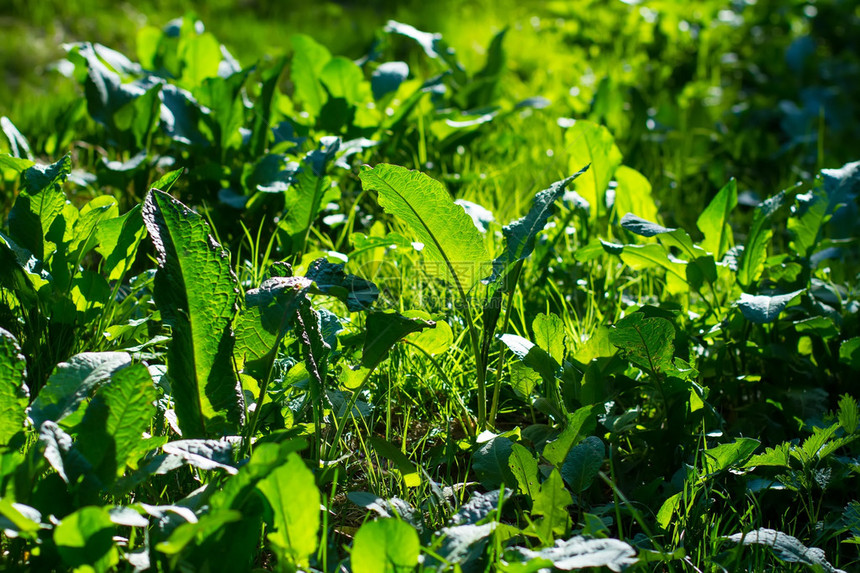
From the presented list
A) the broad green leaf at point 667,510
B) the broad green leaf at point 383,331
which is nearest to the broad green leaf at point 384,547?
the broad green leaf at point 383,331

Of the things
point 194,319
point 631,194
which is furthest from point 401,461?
point 631,194

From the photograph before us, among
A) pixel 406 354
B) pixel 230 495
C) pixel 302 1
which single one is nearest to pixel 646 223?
pixel 406 354

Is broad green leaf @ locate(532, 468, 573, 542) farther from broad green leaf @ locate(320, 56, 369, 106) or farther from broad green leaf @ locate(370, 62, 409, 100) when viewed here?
broad green leaf @ locate(370, 62, 409, 100)

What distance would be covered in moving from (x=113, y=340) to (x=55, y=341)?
0.11 metres

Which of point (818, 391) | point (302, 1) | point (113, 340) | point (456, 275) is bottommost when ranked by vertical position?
point (818, 391)

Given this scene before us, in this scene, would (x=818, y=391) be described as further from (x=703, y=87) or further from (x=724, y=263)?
(x=703, y=87)

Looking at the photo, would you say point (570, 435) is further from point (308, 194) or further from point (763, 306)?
point (308, 194)

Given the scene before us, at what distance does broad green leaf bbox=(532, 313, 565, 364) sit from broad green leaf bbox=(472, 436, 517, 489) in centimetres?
22

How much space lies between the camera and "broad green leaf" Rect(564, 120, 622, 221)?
199cm

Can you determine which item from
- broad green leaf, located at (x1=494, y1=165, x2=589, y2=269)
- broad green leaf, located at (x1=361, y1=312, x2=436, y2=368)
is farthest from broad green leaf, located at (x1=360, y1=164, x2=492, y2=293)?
broad green leaf, located at (x1=361, y1=312, x2=436, y2=368)

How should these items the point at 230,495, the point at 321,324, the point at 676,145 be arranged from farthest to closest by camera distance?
the point at 676,145
the point at 321,324
the point at 230,495

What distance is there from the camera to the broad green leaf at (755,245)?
1705mm

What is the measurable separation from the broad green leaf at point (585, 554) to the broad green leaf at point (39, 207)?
1113 millimetres

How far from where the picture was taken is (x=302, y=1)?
4.51 m
